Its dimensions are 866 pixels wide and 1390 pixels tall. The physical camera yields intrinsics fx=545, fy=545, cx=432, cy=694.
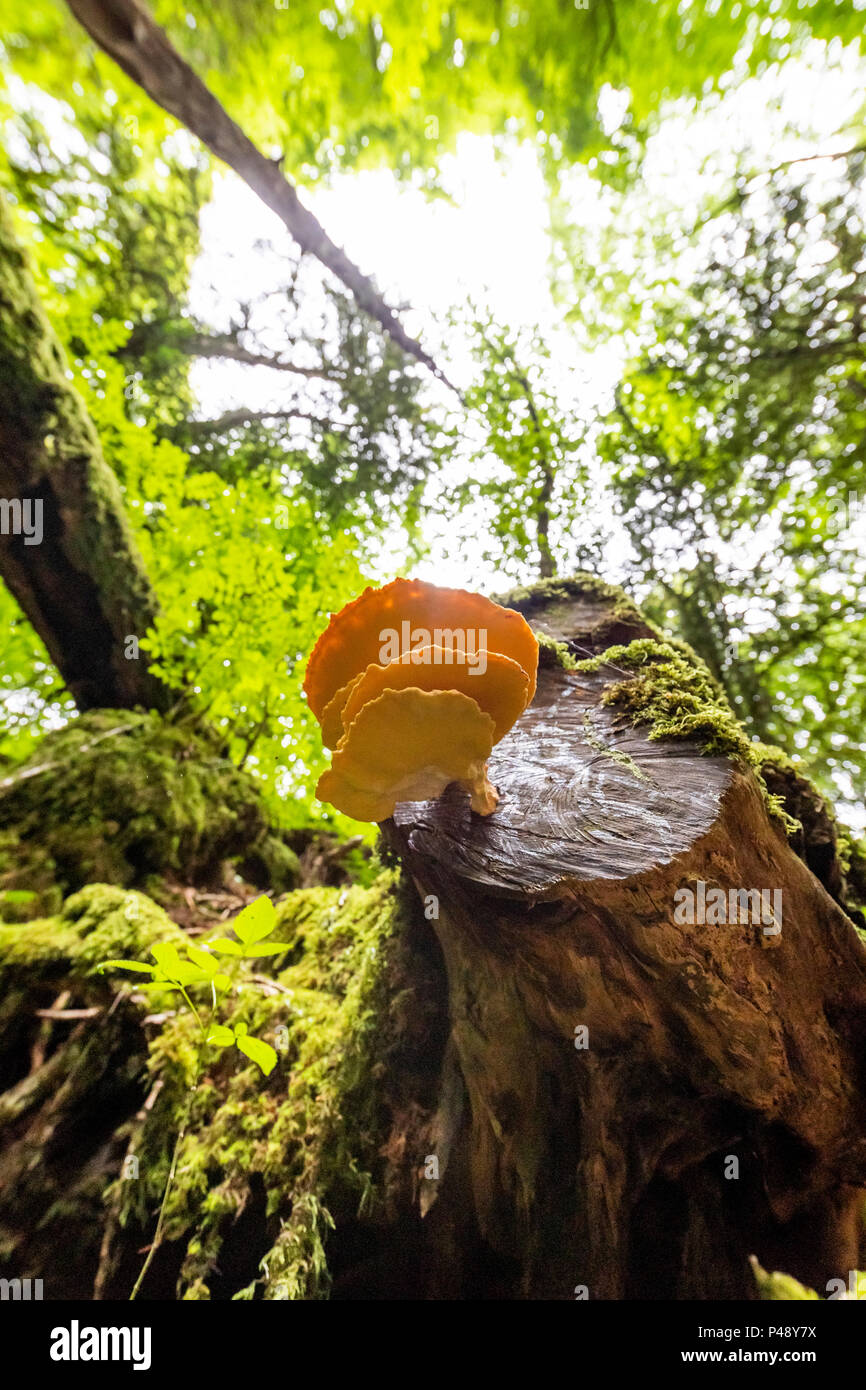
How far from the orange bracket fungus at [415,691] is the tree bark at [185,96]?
509 centimetres

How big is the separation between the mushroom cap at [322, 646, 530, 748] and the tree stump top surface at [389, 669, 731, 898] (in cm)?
29

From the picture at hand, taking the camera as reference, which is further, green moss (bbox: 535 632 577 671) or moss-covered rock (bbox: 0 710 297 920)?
moss-covered rock (bbox: 0 710 297 920)

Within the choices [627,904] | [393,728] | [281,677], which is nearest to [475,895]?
[627,904]

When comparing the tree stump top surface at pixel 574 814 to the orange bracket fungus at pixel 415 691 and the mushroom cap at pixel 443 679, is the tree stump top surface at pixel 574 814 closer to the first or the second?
the orange bracket fungus at pixel 415 691

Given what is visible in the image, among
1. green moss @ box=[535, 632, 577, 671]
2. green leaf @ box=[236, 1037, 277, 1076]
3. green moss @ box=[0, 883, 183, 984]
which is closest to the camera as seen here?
green leaf @ box=[236, 1037, 277, 1076]

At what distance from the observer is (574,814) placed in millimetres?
1276

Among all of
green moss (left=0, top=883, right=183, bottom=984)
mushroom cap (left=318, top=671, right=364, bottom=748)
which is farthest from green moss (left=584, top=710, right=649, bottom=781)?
green moss (left=0, top=883, right=183, bottom=984)

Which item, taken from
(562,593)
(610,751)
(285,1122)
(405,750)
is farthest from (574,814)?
(285,1122)

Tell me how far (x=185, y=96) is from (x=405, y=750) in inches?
217

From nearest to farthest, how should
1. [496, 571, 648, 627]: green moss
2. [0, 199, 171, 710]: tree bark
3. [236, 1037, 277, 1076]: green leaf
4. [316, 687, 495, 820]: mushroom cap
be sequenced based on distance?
[316, 687, 495, 820]: mushroom cap, [236, 1037, 277, 1076]: green leaf, [496, 571, 648, 627]: green moss, [0, 199, 171, 710]: tree bark

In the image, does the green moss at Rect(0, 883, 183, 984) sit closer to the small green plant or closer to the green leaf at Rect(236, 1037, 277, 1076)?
the small green plant

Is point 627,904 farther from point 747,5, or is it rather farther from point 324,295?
point 324,295

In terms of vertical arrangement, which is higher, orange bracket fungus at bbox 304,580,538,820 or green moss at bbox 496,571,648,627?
green moss at bbox 496,571,648,627

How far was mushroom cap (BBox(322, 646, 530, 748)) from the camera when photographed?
1.10 metres
